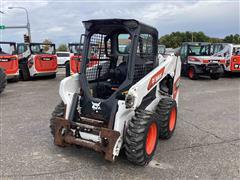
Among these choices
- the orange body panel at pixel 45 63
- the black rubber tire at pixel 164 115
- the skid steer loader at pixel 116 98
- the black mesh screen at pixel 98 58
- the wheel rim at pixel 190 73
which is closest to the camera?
the skid steer loader at pixel 116 98

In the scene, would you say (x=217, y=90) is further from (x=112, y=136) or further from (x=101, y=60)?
(x=112, y=136)

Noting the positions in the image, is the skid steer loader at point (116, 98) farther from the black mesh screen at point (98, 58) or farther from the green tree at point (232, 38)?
the green tree at point (232, 38)

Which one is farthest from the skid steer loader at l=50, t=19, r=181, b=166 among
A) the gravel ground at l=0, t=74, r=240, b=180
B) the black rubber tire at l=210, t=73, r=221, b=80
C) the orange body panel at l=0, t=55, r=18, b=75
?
the black rubber tire at l=210, t=73, r=221, b=80

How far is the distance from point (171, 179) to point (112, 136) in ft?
3.18

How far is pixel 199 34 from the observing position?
55.6 meters

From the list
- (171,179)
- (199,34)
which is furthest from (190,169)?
(199,34)

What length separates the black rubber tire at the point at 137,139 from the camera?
3449 mm

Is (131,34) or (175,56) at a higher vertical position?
(131,34)

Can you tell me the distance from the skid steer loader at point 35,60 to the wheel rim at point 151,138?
10360mm

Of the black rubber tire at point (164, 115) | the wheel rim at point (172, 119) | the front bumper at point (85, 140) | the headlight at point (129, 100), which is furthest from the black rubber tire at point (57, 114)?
the wheel rim at point (172, 119)

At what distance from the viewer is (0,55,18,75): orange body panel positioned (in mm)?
11578

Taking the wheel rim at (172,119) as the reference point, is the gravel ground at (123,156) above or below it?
below

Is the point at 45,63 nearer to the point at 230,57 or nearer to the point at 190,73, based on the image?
the point at 190,73

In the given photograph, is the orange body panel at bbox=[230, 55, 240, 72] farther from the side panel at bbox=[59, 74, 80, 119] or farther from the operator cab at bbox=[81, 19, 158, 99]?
the side panel at bbox=[59, 74, 80, 119]
